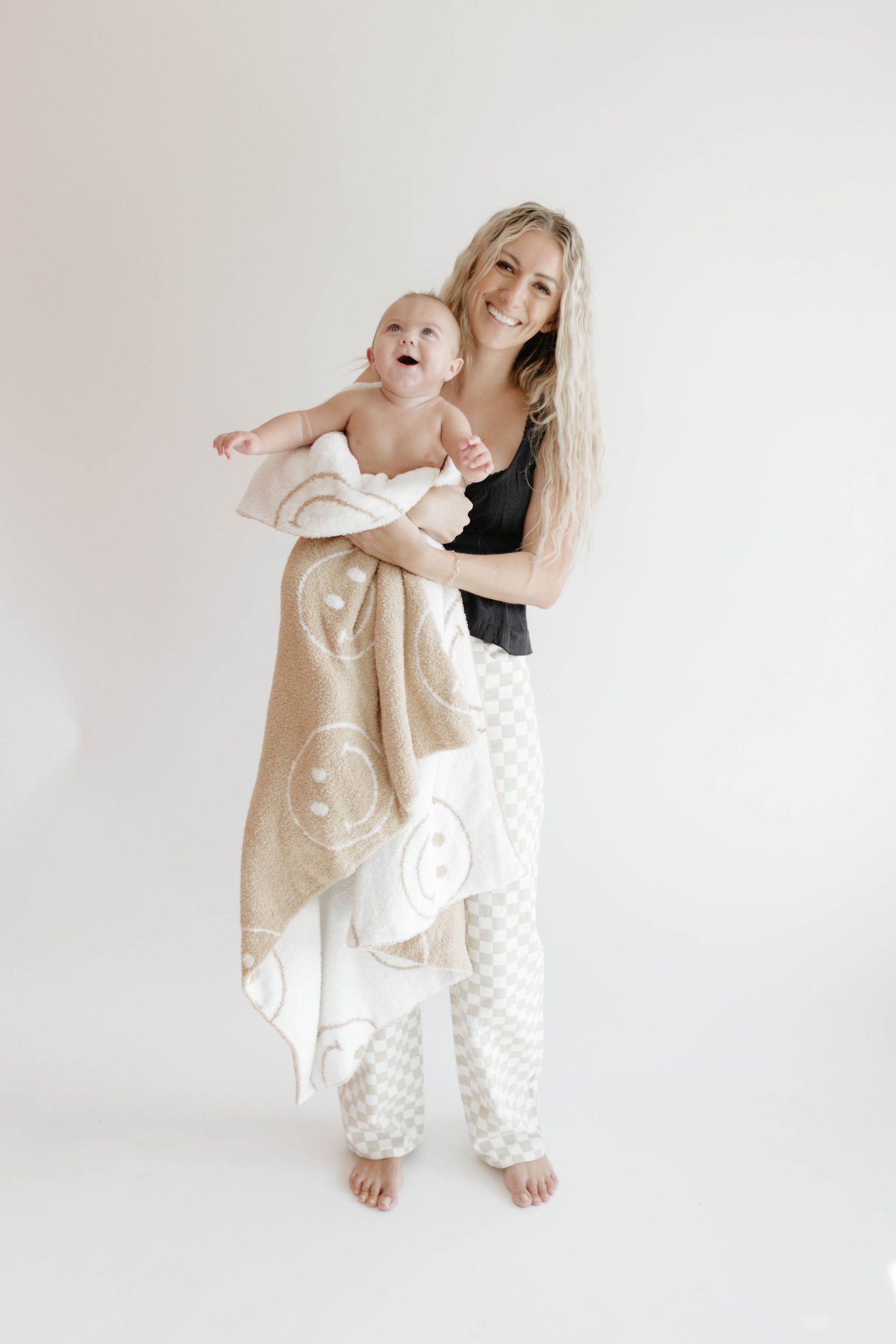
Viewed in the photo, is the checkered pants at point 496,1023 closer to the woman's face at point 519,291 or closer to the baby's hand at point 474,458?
the baby's hand at point 474,458

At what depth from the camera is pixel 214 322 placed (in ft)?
6.89

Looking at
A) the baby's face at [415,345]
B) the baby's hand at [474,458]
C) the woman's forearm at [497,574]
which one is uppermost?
the baby's face at [415,345]

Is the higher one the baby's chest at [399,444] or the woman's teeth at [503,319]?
the woman's teeth at [503,319]

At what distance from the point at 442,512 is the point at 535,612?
829mm

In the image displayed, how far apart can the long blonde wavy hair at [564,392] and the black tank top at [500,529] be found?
0.10 ft

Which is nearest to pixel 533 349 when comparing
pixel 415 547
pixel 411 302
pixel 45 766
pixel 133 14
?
pixel 411 302

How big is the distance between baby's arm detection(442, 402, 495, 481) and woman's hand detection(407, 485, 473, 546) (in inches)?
1.2

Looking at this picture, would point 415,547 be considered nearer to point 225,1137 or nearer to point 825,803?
point 225,1137

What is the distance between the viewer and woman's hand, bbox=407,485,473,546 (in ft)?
4.57

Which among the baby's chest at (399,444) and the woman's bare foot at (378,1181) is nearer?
the baby's chest at (399,444)

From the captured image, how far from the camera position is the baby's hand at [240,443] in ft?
4.40

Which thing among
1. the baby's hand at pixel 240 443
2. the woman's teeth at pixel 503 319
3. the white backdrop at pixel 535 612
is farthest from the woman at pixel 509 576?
the baby's hand at pixel 240 443

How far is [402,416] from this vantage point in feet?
4.63

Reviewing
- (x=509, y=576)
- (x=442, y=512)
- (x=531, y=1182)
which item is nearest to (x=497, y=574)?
(x=509, y=576)
